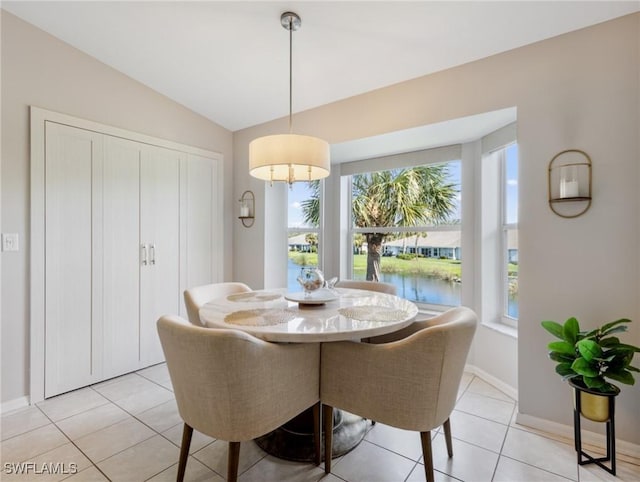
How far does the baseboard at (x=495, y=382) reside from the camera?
7.79 feet

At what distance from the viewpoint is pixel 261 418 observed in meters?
1.34

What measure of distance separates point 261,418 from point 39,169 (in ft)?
7.77

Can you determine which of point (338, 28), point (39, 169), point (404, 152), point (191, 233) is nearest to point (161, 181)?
point (191, 233)

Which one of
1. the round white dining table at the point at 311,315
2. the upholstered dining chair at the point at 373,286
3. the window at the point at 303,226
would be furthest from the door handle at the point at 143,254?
the upholstered dining chair at the point at 373,286

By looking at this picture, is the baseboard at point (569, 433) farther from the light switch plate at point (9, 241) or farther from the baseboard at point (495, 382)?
the light switch plate at point (9, 241)

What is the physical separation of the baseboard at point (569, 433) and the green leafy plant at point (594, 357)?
0.43 metres

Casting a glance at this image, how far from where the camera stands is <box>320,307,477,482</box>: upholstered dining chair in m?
1.34

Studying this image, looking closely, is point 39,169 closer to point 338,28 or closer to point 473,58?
point 338,28

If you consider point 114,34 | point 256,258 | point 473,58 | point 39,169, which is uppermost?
point 114,34

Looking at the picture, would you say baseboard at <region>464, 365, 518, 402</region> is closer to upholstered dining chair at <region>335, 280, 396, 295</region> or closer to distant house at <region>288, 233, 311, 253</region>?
upholstered dining chair at <region>335, 280, 396, 295</region>

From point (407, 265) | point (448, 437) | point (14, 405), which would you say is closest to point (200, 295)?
point (14, 405)

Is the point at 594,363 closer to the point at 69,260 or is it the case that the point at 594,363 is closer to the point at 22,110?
the point at 69,260

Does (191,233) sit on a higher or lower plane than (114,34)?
lower

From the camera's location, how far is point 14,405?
222 centimetres
